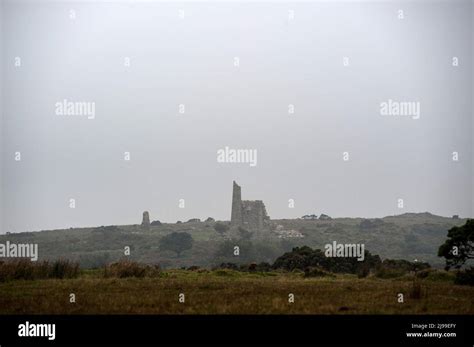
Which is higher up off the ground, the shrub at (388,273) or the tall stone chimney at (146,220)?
the tall stone chimney at (146,220)

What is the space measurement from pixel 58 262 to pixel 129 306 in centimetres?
1285

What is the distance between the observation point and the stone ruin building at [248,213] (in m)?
99.8

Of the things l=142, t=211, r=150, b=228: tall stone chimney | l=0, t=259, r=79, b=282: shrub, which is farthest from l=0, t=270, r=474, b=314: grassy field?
l=142, t=211, r=150, b=228: tall stone chimney

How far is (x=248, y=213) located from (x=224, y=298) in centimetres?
7872

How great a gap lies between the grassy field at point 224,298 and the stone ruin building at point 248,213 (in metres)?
71.4

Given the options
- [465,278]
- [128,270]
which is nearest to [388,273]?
[465,278]

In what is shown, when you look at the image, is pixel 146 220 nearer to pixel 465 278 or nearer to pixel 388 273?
pixel 388 273

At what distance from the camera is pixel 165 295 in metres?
22.7

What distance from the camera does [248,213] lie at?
10038 cm

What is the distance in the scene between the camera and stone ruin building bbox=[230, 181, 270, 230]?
99.8 metres

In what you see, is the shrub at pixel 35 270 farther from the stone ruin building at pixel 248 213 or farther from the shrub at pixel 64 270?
the stone ruin building at pixel 248 213

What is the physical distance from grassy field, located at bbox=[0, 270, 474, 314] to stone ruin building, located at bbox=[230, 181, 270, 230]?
234 feet

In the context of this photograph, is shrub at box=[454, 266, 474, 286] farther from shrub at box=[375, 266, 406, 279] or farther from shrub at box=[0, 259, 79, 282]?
shrub at box=[0, 259, 79, 282]
